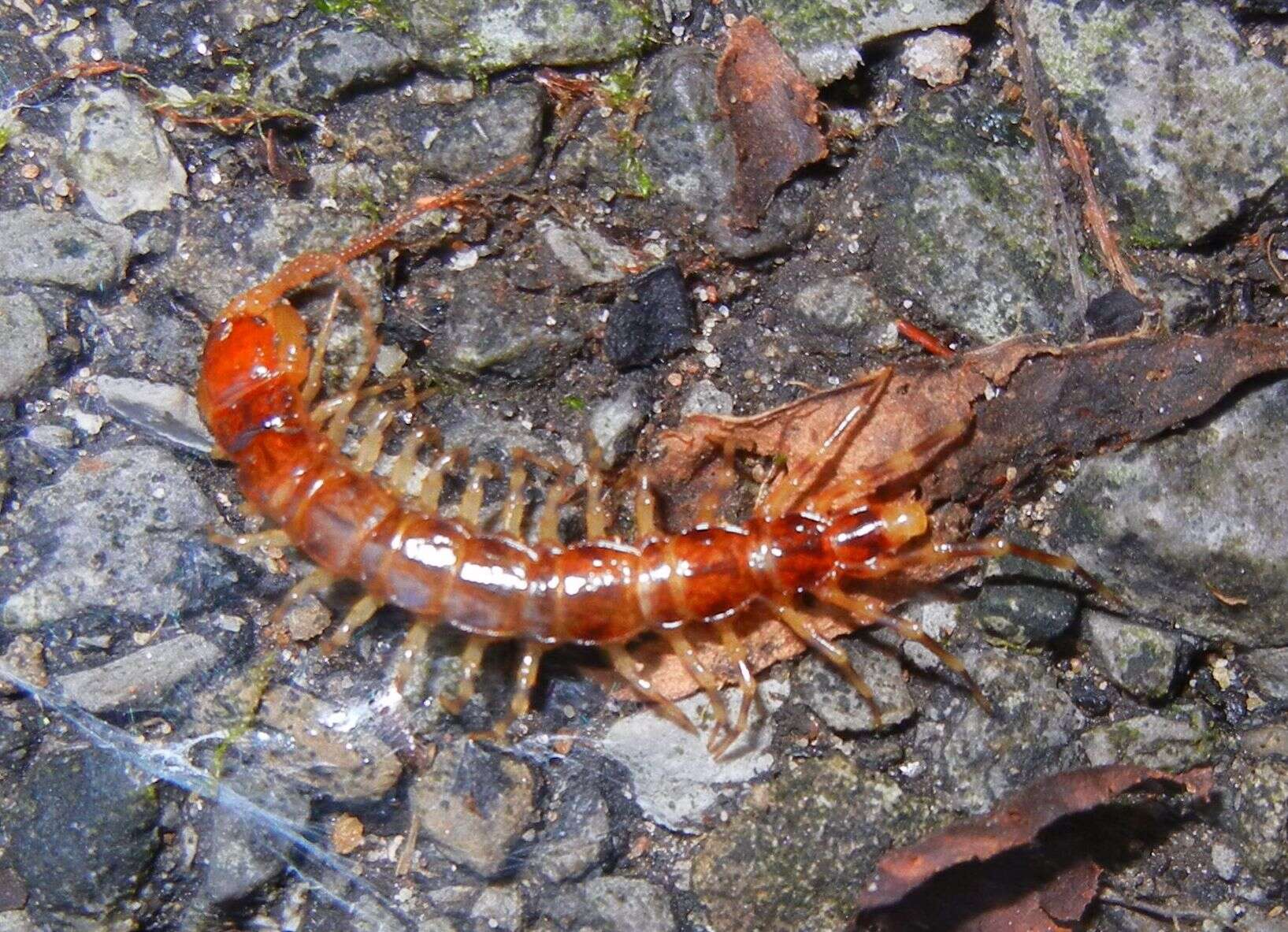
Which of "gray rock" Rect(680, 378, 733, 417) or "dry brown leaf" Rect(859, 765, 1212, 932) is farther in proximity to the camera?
"gray rock" Rect(680, 378, 733, 417)

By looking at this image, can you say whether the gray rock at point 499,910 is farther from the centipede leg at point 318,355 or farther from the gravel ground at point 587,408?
the centipede leg at point 318,355

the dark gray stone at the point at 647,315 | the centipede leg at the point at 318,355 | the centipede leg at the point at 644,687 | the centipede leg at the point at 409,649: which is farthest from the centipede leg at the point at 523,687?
the centipede leg at the point at 318,355

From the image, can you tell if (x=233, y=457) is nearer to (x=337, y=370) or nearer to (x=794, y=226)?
(x=337, y=370)

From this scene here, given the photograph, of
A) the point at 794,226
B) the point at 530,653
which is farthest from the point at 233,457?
the point at 794,226

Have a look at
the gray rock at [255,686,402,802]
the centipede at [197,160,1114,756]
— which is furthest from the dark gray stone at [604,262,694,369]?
the gray rock at [255,686,402,802]

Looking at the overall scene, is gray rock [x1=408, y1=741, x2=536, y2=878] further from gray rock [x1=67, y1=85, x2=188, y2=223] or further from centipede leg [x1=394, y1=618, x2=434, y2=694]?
gray rock [x1=67, y1=85, x2=188, y2=223]

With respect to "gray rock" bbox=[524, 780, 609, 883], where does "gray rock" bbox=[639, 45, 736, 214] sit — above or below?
above
